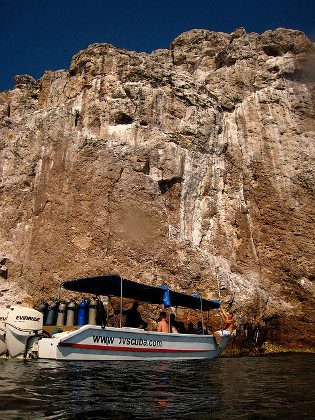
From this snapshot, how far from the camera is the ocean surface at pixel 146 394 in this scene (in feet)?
13.3

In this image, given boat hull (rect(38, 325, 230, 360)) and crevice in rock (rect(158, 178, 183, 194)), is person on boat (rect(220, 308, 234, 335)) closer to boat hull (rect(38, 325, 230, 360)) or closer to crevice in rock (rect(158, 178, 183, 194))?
boat hull (rect(38, 325, 230, 360))

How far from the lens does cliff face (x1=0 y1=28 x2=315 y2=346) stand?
51.5 ft

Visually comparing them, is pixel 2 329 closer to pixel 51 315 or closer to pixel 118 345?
pixel 51 315

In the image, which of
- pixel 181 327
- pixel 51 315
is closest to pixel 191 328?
pixel 181 327

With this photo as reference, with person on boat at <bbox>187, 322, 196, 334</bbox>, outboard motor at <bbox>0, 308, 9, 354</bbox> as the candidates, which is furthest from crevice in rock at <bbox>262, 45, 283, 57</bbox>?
outboard motor at <bbox>0, 308, 9, 354</bbox>

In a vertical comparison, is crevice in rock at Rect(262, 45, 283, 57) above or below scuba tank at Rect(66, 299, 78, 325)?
above

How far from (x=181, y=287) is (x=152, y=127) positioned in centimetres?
917

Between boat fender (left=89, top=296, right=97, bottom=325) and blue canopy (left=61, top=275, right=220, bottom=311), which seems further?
blue canopy (left=61, top=275, right=220, bottom=311)

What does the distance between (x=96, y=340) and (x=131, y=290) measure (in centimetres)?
322

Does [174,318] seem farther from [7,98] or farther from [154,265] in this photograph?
[7,98]

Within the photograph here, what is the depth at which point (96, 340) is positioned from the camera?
9.27 meters

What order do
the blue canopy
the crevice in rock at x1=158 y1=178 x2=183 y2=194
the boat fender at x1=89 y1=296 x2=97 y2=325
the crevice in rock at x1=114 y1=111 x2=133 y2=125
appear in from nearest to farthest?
1. the boat fender at x1=89 y1=296 x2=97 y2=325
2. the blue canopy
3. the crevice in rock at x1=158 y1=178 x2=183 y2=194
4. the crevice in rock at x1=114 y1=111 x2=133 y2=125

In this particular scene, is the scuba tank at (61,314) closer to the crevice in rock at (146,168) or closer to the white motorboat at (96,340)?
the white motorboat at (96,340)

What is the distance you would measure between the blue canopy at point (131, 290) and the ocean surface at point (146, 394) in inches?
141
